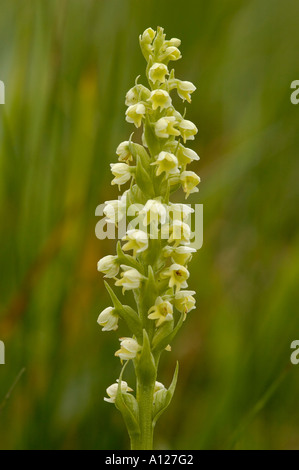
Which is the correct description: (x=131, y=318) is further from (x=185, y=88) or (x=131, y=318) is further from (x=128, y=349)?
(x=185, y=88)

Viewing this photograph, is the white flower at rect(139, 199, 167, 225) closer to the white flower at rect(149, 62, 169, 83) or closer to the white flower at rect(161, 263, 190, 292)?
the white flower at rect(161, 263, 190, 292)

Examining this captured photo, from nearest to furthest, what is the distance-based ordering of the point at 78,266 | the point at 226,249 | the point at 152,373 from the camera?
the point at 152,373, the point at 78,266, the point at 226,249

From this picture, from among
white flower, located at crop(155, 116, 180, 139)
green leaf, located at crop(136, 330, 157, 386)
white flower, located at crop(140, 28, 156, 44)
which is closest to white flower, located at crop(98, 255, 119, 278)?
green leaf, located at crop(136, 330, 157, 386)

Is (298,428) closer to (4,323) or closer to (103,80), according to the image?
(4,323)

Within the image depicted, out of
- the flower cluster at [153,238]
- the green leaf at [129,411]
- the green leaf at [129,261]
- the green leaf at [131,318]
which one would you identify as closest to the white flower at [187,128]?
the flower cluster at [153,238]

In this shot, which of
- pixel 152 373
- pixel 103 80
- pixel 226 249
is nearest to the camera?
pixel 152 373

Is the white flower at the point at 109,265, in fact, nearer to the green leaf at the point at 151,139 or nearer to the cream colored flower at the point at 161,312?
the cream colored flower at the point at 161,312

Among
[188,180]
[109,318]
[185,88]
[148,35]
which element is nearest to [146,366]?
[109,318]
